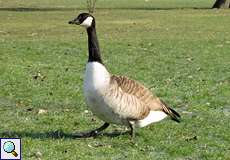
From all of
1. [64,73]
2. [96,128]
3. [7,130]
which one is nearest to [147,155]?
[96,128]

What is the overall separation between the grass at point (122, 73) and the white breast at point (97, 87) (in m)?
0.54

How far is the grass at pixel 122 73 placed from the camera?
8828 millimetres

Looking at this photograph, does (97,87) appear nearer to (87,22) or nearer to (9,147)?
(87,22)

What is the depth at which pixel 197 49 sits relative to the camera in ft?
76.5

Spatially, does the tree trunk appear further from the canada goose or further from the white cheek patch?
the white cheek patch

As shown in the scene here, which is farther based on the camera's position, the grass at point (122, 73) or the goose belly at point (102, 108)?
the grass at point (122, 73)

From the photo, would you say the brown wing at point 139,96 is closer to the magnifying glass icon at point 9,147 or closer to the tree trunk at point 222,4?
the magnifying glass icon at point 9,147

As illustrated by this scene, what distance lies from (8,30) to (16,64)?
15.4m

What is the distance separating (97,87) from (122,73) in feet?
27.8

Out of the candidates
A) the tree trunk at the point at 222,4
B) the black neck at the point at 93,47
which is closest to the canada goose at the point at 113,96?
the black neck at the point at 93,47

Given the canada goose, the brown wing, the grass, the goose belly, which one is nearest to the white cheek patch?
the canada goose

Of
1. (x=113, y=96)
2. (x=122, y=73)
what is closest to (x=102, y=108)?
(x=113, y=96)

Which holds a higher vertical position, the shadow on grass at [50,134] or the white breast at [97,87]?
the white breast at [97,87]

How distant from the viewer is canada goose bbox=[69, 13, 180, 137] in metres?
8.58
